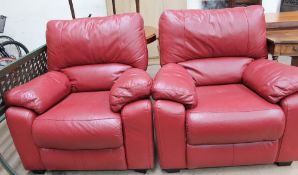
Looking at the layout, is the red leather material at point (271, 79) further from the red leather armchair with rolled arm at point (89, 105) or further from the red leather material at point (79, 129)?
the red leather material at point (79, 129)

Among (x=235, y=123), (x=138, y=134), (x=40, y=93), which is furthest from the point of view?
(x=40, y=93)

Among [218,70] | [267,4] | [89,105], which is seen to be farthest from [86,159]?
[267,4]

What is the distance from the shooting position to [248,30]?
6.05ft

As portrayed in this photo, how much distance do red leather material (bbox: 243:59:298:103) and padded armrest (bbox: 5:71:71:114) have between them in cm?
135

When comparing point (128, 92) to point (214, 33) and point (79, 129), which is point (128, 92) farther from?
point (214, 33)

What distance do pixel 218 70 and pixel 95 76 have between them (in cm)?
94

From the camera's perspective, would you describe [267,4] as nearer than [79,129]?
No

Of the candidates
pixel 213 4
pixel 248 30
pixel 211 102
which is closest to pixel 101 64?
pixel 211 102

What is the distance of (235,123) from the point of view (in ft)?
4.58

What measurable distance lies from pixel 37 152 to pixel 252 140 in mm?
1330

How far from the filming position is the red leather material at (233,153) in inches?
58.7

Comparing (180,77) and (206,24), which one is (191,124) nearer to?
(180,77)

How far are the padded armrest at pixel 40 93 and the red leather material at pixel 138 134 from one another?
541 millimetres

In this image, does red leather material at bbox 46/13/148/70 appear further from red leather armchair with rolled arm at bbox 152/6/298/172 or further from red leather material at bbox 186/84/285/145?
red leather material at bbox 186/84/285/145
